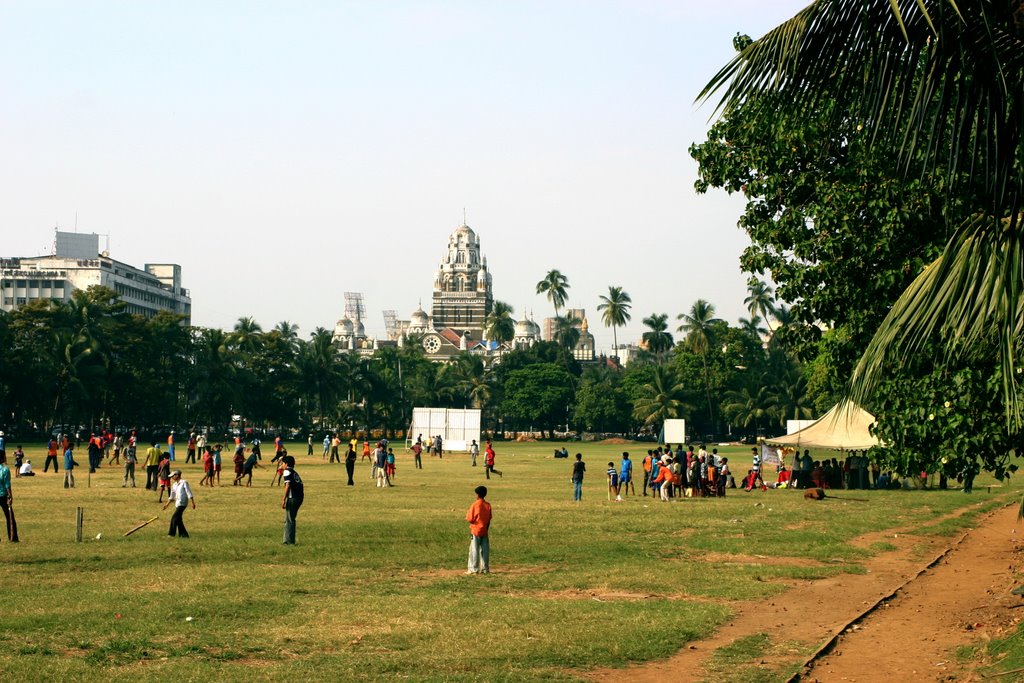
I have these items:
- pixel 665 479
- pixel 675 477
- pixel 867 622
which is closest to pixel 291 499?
pixel 867 622

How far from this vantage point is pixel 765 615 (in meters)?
17.5

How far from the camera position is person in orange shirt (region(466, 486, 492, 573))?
20109 mm

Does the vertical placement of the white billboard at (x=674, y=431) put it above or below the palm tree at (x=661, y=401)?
below

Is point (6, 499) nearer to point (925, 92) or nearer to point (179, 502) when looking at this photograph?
point (179, 502)

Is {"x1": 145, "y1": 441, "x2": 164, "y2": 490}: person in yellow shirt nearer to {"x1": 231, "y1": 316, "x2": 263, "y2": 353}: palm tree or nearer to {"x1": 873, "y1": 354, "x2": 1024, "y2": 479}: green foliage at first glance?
{"x1": 873, "y1": 354, "x2": 1024, "y2": 479}: green foliage

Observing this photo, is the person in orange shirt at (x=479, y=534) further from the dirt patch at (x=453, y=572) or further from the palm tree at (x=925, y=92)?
the palm tree at (x=925, y=92)

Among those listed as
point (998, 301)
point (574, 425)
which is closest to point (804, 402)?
point (574, 425)

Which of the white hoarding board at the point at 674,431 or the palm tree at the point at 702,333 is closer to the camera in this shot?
the white hoarding board at the point at 674,431

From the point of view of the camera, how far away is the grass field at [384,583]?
45.3ft

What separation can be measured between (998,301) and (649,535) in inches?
820

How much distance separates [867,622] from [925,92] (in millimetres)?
11694

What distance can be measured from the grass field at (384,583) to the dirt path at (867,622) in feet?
1.70

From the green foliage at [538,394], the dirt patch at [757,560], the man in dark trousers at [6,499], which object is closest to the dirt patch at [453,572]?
the dirt patch at [757,560]

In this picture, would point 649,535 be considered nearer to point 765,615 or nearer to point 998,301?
point 765,615
